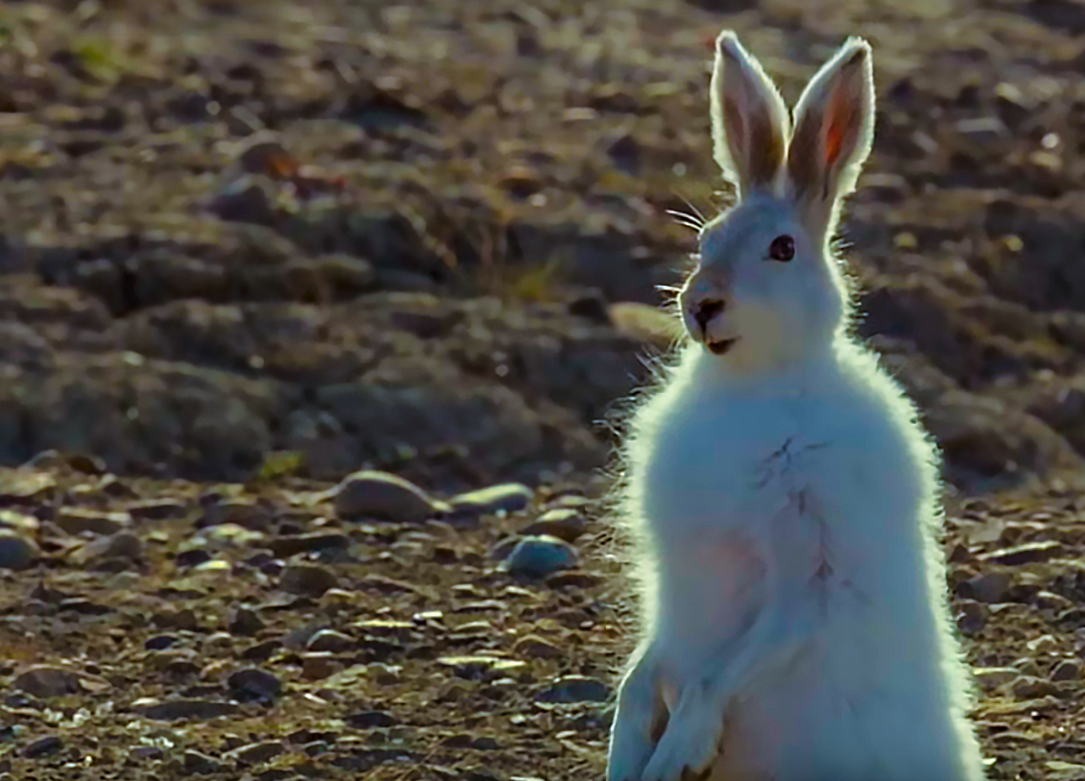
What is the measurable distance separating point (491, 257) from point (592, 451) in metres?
1.62

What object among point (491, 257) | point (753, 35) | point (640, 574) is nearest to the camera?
point (640, 574)

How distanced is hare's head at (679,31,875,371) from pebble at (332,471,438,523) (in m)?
2.68

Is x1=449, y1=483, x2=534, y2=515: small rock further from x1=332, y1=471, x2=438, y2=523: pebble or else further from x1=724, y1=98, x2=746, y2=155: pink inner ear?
x1=724, y1=98, x2=746, y2=155: pink inner ear

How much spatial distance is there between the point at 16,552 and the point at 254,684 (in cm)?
136

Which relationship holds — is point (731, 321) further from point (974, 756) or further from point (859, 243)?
point (859, 243)

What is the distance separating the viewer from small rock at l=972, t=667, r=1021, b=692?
5945mm

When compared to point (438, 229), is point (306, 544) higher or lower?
lower

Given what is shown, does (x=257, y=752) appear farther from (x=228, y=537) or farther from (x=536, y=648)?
(x=228, y=537)

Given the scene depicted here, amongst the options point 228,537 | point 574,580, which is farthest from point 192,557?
point 574,580

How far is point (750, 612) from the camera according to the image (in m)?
4.55

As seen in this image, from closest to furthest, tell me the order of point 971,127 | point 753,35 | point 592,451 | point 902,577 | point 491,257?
1. point 902,577
2. point 592,451
3. point 491,257
4. point 971,127
5. point 753,35

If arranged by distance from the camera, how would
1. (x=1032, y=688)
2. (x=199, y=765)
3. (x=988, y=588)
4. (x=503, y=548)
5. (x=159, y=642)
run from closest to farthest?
(x=199, y=765), (x=1032, y=688), (x=159, y=642), (x=988, y=588), (x=503, y=548)

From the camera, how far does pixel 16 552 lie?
276 inches

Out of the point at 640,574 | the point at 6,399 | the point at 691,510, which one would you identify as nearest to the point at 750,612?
the point at 691,510
